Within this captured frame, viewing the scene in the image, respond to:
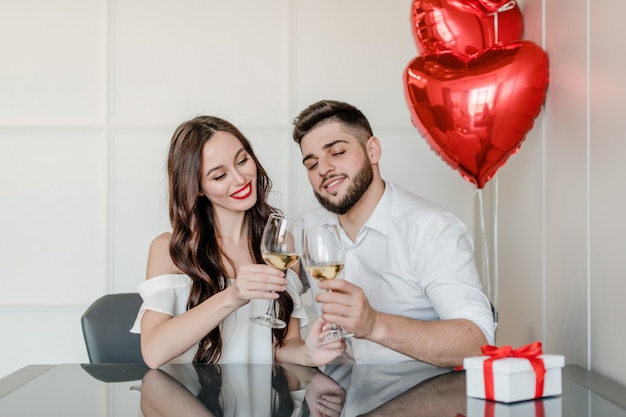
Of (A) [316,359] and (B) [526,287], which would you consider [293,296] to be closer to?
(A) [316,359]

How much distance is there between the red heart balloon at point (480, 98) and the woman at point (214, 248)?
0.57 m

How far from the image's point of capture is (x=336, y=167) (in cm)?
242

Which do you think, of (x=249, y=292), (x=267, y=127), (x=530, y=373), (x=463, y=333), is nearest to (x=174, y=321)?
(x=249, y=292)

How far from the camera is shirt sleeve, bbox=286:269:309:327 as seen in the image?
235 cm

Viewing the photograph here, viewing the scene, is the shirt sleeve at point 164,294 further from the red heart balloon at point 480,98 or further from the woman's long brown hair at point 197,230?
the red heart balloon at point 480,98

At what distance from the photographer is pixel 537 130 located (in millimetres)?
2436

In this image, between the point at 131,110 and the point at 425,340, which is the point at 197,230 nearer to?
the point at 425,340

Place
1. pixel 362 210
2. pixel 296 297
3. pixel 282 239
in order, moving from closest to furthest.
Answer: pixel 282 239 < pixel 296 297 < pixel 362 210

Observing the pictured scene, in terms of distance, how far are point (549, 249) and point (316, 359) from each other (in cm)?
92

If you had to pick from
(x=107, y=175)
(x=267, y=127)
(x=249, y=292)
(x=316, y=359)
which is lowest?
(x=316, y=359)

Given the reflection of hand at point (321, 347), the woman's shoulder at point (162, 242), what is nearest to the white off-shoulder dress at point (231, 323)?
the woman's shoulder at point (162, 242)

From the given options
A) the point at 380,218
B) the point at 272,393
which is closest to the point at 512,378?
the point at 272,393

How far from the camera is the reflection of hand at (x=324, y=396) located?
4.35 feet

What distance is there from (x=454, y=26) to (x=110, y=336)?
4.80ft
